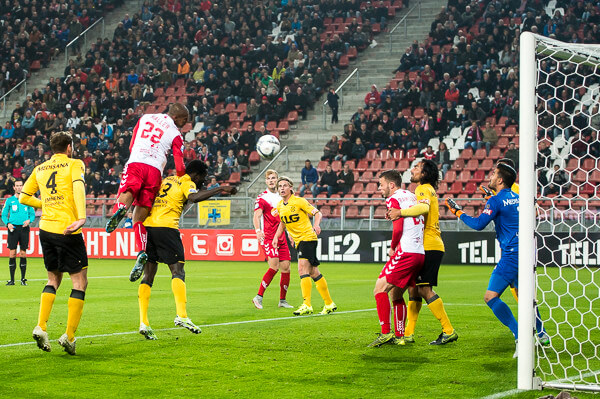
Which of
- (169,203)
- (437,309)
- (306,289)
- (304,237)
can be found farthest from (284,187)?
(437,309)

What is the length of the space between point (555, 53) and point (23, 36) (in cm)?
3571

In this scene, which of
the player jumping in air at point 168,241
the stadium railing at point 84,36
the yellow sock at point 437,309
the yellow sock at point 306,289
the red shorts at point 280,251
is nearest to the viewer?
the yellow sock at point 437,309

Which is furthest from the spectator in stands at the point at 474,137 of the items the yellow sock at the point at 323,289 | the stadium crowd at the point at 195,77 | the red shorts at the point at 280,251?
the yellow sock at the point at 323,289

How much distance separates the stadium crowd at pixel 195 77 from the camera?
101 ft

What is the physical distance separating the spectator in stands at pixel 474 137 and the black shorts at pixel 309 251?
1462 cm

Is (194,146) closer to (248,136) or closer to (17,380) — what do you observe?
(248,136)

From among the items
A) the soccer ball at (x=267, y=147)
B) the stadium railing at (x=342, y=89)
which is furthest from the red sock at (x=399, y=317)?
the stadium railing at (x=342, y=89)

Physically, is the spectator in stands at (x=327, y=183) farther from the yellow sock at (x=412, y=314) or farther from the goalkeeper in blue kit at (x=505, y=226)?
the goalkeeper in blue kit at (x=505, y=226)

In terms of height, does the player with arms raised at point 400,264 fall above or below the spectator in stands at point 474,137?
below

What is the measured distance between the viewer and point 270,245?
13016 mm

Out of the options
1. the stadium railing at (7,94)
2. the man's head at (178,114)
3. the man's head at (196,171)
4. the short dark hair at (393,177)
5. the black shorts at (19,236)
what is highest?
the stadium railing at (7,94)

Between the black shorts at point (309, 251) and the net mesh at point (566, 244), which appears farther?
the black shorts at point (309, 251)

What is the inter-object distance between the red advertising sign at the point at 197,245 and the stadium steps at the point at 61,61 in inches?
528

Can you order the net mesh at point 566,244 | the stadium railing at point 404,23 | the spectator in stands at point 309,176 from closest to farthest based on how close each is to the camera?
the net mesh at point 566,244 < the spectator in stands at point 309,176 < the stadium railing at point 404,23
